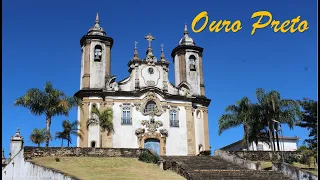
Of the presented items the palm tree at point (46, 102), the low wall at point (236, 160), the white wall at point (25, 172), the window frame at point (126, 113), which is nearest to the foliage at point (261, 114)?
the low wall at point (236, 160)

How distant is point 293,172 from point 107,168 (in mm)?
10074

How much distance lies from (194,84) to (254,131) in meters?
9.05

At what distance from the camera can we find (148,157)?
27.4 m

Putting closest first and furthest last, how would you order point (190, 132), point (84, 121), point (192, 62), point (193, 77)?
point (84, 121) → point (190, 132) → point (193, 77) → point (192, 62)

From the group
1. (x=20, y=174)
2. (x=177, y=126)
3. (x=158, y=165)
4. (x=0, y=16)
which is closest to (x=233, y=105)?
(x=177, y=126)

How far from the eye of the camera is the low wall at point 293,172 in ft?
71.7

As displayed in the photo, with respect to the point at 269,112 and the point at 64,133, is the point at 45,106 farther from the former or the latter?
the point at 269,112

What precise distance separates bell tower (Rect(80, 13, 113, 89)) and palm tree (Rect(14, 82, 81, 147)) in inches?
269

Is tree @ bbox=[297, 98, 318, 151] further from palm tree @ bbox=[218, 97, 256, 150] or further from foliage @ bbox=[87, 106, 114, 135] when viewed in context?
foliage @ bbox=[87, 106, 114, 135]

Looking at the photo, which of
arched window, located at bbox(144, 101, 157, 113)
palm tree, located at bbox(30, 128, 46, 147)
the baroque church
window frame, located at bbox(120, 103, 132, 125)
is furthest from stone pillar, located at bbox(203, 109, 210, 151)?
palm tree, located at bbox(30, 128, 46, 147)

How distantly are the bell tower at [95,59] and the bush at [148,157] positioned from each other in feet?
40.1

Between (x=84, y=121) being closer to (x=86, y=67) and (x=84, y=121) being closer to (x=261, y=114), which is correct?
(x=86, y=67)

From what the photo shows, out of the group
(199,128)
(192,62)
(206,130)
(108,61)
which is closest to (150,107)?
(199,128)

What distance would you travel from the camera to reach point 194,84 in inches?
1649
